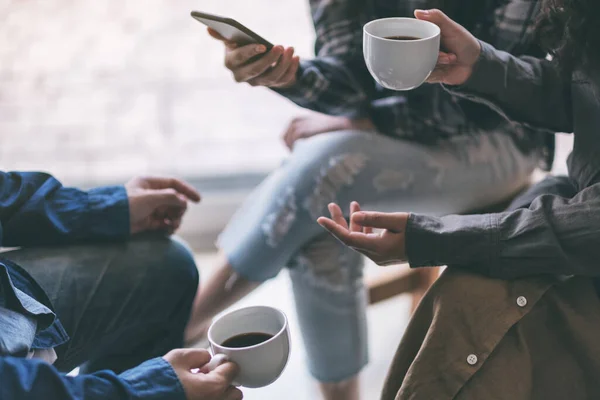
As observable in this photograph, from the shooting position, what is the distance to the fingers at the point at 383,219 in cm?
80

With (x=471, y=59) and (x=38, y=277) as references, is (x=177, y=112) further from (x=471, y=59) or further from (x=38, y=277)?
(x=471, y=59)

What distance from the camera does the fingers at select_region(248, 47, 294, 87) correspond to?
100 cm

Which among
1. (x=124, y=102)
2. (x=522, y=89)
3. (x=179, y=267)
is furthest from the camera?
(x=124, y=102)

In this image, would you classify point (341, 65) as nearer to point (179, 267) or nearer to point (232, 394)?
point (179, 267)

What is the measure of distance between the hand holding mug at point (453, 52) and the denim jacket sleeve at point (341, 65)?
292 millimetres

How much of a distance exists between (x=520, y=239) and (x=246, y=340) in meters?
0.35

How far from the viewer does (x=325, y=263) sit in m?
1.16

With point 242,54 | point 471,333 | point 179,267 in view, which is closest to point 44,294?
point 179,267

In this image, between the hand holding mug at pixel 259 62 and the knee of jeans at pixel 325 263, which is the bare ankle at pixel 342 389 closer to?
the knee of jeans at pixel 325 263

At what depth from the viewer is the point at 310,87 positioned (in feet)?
3.69

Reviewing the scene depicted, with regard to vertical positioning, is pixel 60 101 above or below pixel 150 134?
above

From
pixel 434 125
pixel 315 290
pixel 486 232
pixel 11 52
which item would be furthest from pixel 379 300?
pixel 11 52

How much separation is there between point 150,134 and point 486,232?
4.79 feet

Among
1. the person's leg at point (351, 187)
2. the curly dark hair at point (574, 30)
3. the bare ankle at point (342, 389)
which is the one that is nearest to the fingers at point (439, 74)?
the curly dark hair at point (574, 30)
